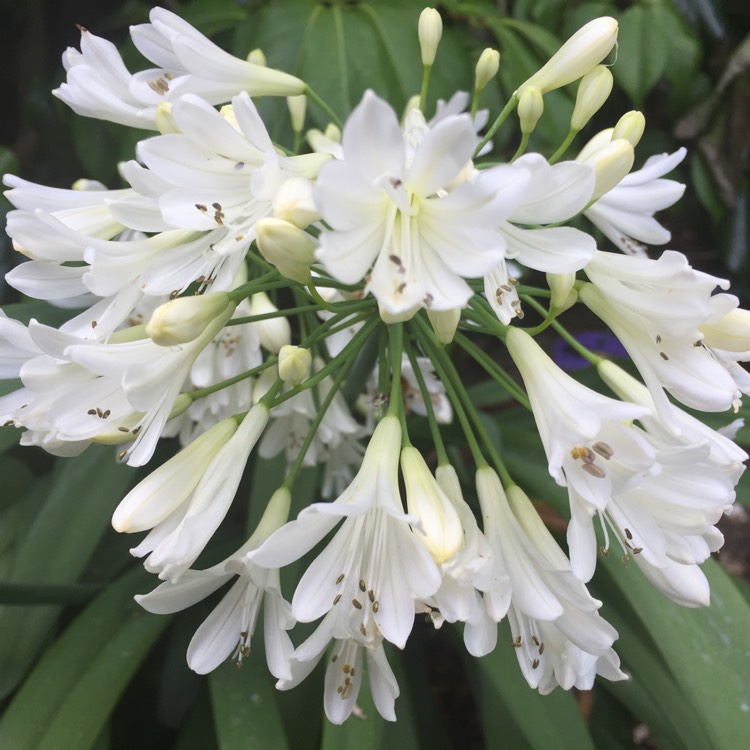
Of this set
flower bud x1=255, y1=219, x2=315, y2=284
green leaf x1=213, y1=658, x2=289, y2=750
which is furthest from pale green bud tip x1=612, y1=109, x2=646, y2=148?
green leaf x1=213, y1=658, x2=289, y2=750

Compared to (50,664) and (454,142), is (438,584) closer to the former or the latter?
(454,142)

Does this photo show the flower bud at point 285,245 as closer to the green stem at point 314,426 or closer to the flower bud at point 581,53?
the green stem at point 314,426

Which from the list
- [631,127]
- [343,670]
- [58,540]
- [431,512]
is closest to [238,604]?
[343,670]

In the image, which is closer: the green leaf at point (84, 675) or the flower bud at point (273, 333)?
the green leaf at point (84, 675)

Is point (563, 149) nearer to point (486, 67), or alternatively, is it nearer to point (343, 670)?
point (486, 67)

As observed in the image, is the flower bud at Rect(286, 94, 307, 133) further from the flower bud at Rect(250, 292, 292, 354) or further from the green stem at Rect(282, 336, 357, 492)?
the green stem at Rect(282, 336, 357, 492)

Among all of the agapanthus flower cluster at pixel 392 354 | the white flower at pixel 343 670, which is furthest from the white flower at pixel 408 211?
the white flower at pixel 343 670
